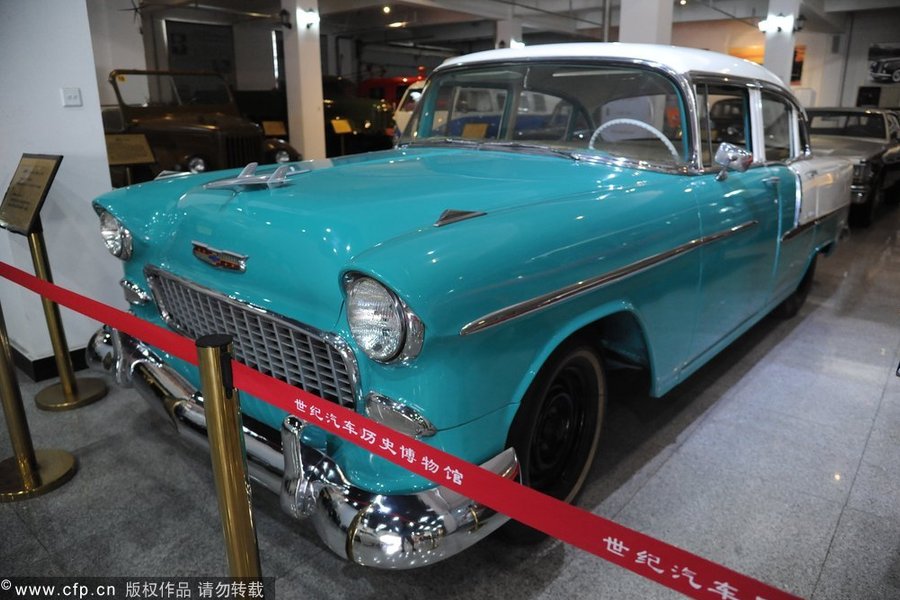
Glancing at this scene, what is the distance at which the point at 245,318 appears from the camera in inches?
76.7

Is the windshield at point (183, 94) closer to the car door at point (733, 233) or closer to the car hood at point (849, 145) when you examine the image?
the car door at point (733, 233)

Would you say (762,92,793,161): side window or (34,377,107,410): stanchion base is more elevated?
(762,92,793,161): side window

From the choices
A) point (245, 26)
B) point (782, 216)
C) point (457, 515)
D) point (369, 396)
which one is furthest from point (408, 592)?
point (245, 26)

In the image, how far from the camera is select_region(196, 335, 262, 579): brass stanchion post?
145 centimetres

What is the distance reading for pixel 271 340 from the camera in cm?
193

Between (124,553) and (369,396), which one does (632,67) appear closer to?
(369,396)

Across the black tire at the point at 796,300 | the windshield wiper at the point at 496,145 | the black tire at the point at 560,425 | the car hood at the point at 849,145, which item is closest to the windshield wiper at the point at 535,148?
the windshield wiper at the point at 496,145

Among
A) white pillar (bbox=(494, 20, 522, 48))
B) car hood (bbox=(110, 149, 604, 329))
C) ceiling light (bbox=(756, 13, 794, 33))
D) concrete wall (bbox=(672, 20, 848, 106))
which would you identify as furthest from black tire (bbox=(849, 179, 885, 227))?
concrete wall (bbox=(672, 20, 848, 106))

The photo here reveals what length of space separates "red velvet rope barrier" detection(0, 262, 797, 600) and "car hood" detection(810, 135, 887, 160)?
7617mm

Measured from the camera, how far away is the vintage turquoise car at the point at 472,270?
1631 mm

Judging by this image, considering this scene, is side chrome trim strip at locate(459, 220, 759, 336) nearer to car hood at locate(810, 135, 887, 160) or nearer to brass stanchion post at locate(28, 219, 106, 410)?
brass stanchion post at locate(28, 219, 106, 410)

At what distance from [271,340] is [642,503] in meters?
1.46

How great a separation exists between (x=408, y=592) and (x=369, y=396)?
71 centimetres

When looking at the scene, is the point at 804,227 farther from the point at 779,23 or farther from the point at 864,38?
the point at 864,38
